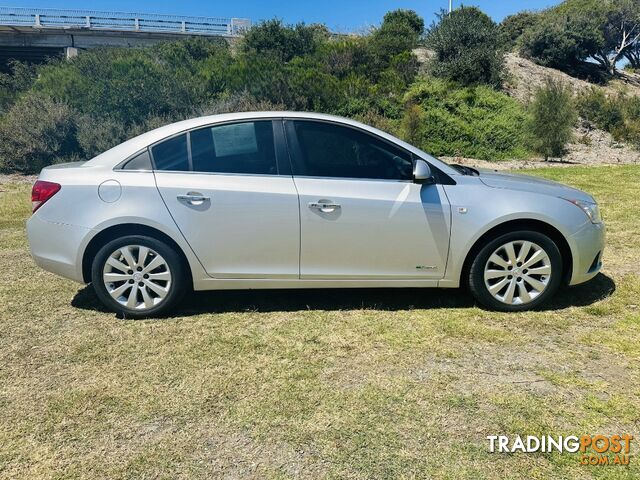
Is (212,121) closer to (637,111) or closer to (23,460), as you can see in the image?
(23,460)

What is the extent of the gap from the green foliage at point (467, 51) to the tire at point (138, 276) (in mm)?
17973

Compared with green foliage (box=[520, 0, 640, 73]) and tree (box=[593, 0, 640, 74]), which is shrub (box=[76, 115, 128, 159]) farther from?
tree (box=[593, 0, 640, 74])

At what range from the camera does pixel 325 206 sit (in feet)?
12.6

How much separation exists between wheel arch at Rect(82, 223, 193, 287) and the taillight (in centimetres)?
50

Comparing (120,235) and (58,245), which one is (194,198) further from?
(58,245)

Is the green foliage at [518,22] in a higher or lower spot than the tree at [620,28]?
higher

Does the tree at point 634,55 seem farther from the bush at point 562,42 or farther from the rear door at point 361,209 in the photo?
the rear door at point 361,209

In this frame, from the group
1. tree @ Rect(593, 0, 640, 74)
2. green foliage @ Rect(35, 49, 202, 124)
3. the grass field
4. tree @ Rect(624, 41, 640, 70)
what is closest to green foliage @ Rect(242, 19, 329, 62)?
green foliage @ Rect(35, 49, 202, 124)

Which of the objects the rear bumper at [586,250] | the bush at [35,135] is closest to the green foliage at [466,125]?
the bush at [35,135]

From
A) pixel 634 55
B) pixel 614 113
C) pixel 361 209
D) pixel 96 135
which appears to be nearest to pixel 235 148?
pixel 361 209

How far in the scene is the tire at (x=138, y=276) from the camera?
3.89 m

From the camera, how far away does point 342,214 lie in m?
3.83

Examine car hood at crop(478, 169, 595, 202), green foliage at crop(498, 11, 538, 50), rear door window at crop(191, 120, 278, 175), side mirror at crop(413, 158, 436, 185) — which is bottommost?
car hood at crop(478, 169, 595, 202)

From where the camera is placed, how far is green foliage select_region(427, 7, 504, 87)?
19.5m
